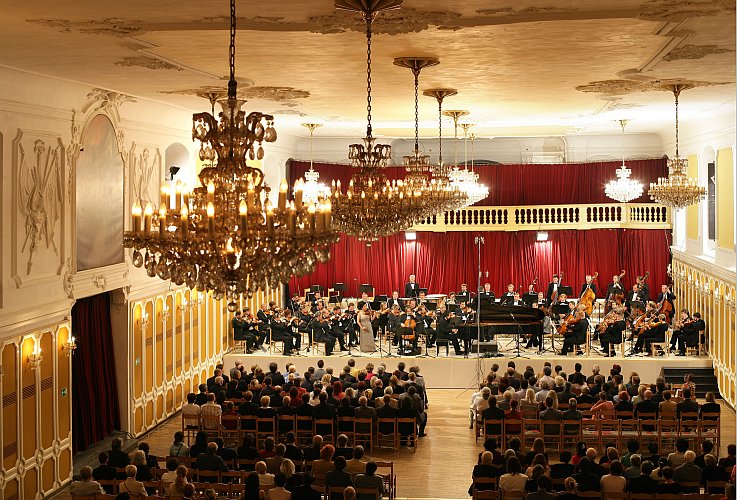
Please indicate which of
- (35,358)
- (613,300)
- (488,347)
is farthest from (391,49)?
(613,300)

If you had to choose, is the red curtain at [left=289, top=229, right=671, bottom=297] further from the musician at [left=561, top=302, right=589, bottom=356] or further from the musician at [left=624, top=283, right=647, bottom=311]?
the musician at [left=561, top=302, right=589, bottom=356]

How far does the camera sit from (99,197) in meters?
18.3

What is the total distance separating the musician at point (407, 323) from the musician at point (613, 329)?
4.85 meters

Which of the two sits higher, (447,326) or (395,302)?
(395,302)

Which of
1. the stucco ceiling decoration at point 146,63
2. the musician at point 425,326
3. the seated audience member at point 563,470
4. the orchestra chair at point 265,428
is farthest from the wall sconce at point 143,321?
the seated audience member at point 563,470

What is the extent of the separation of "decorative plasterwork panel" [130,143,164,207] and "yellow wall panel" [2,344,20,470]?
17.8 feet

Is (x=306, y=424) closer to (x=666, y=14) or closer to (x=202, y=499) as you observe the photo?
(x=202, y=499)

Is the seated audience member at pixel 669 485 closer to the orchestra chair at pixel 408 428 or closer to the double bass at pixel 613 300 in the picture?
the orchestra chair at pixel 408 428

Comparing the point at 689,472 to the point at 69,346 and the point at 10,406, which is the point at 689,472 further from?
the point at 69,346

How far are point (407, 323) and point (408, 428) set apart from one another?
601 cm

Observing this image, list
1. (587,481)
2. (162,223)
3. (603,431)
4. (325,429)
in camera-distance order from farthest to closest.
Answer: (603,431), (325,429), (587,481), (162,223)

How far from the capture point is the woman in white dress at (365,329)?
25109mm

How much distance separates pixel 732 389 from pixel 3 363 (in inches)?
618

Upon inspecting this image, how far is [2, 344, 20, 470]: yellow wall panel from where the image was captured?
47.6ft
